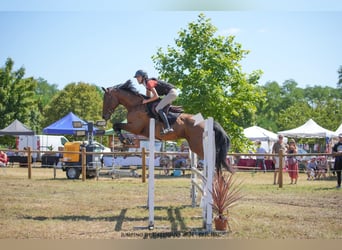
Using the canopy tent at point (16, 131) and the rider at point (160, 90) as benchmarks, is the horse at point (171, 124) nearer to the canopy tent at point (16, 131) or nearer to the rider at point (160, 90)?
the rider at point (160, 90)

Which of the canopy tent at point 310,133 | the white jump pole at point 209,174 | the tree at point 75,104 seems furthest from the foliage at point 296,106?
the white jump pole at point 209,174

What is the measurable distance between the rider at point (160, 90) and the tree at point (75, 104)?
95.7 ft

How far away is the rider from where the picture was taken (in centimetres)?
696

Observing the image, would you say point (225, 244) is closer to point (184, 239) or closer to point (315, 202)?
point (184, 239)

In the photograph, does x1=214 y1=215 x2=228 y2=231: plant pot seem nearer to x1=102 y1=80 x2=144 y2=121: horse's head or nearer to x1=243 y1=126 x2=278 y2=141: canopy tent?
x1=102 y1=80 x2=144 y2=121: horse's head

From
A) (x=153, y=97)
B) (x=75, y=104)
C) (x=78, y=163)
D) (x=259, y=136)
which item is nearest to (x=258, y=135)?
(x=259, y=136)

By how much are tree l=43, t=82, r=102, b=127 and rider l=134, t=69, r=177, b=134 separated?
29.2m

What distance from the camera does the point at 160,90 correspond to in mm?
7285

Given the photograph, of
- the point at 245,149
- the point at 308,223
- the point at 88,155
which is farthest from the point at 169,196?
the point at 245,149

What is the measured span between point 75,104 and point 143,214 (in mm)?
30636

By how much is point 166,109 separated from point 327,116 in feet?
99.7

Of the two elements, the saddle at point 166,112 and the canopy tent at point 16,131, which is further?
the canopy tent at point 16,131

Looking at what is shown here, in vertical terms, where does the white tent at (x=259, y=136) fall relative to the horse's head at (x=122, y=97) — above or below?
below

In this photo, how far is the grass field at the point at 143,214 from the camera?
5387 millimetres
